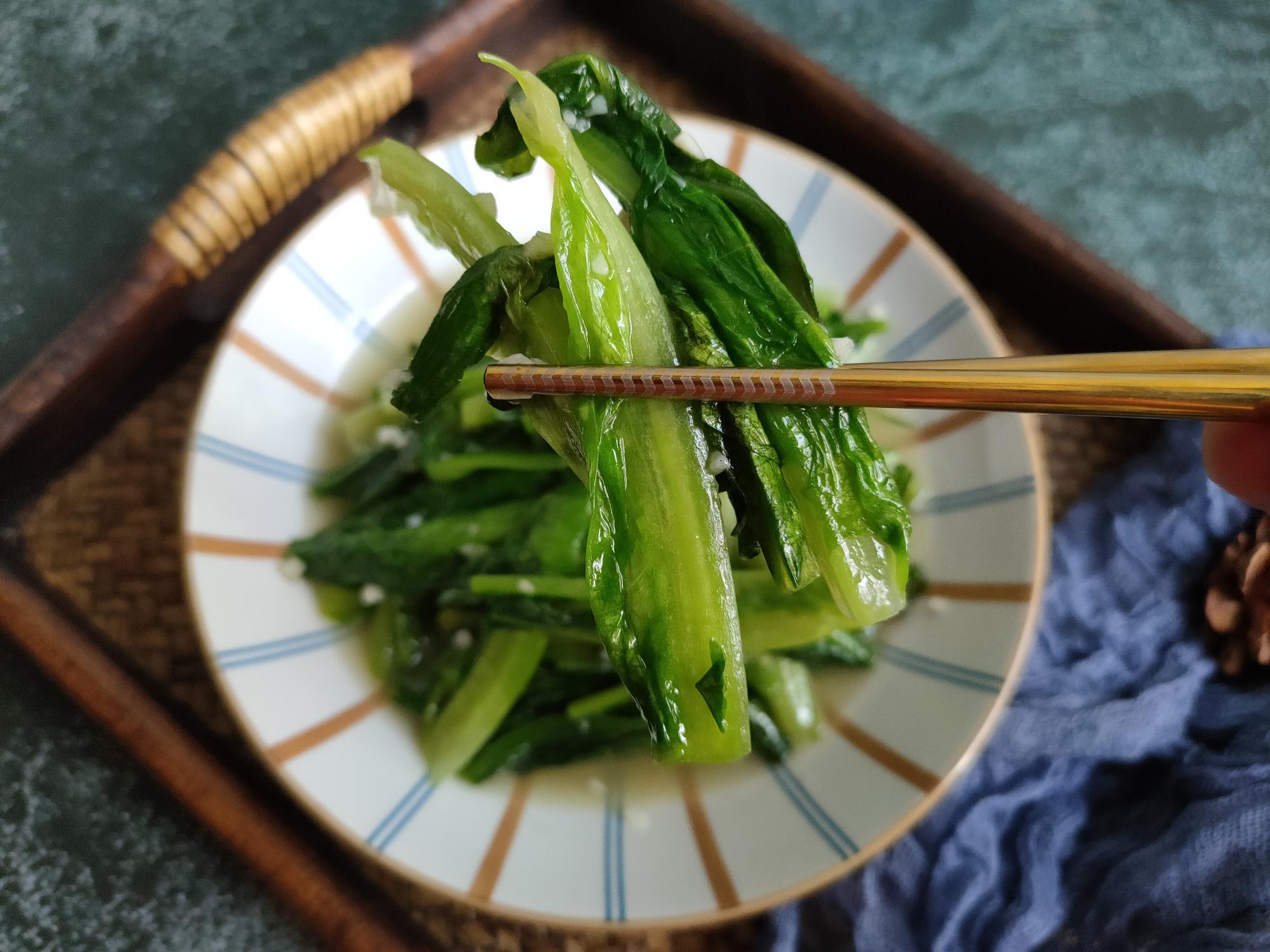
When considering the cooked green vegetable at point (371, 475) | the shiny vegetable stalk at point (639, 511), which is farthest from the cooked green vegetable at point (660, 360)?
the cooked green vegetable at point (371, 475)

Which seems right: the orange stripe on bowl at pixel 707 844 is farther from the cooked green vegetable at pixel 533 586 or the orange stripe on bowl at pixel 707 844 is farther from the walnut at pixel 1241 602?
the walnut at pixel 1241 602

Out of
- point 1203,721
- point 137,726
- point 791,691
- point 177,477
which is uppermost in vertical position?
point 1203,721

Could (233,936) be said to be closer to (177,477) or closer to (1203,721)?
(177,477)

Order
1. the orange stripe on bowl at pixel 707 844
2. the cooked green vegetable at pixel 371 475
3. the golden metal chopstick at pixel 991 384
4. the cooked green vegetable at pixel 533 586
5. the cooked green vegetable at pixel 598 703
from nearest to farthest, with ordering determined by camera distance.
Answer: the golden metal chopstick at pixel 991 384
the orange stripe on bowl at pixel 707 844
the cooked green vegetable at pixel 533 586
the cooked green vegetable at pixel 598 703
the cooked green vegetable at pixel 371 475

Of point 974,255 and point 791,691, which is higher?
point 974,255

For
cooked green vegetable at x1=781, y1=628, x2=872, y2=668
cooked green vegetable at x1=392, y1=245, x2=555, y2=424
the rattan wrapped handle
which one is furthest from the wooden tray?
cooked green vegetable at x1=392, y1=245, x2=555, y2=424

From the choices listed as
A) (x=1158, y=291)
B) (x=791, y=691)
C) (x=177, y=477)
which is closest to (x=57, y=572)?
(x=177, y=477)

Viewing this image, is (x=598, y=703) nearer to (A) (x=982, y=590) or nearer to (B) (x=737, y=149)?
(A) (x=982, y=590)
